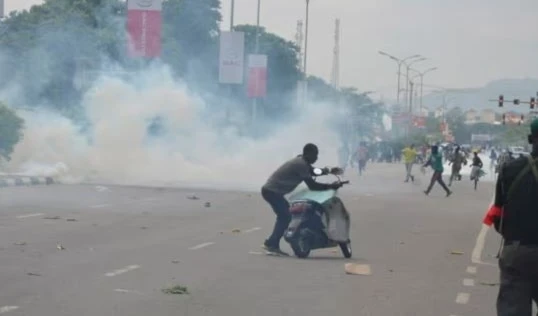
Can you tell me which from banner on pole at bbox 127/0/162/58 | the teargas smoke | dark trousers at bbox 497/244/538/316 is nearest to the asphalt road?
dark trousers at bbox 497/244/538/316

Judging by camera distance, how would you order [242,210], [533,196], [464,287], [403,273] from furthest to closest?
Answer: 1. [242,210]
2. [403,273]
3. [464,287]
4. [533,196]

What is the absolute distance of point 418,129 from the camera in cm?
18488

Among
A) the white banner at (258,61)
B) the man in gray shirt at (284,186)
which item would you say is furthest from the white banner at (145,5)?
the man in gray shirt at (284,186)

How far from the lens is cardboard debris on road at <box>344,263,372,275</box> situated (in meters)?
14.5

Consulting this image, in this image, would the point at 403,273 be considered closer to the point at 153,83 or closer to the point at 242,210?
the point at 242,210

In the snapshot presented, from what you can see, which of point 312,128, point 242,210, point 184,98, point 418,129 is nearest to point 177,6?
point 312,128

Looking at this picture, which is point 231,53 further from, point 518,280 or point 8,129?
point 518,280

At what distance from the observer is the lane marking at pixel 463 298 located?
12234 millimetres

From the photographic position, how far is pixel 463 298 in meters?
12.6

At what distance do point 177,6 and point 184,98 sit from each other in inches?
920

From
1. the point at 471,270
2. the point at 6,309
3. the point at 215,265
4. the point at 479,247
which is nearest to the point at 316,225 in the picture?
the point at 215,265

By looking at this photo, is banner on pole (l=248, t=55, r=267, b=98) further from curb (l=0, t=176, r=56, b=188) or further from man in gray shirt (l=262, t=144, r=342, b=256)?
man in gray shirt (l=262, t=144, r=342, b=256)

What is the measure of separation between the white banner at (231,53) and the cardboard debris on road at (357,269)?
36782mm

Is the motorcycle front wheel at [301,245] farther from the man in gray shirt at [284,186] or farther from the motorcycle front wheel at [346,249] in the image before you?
the motorcycle front wheel at [346,249]
